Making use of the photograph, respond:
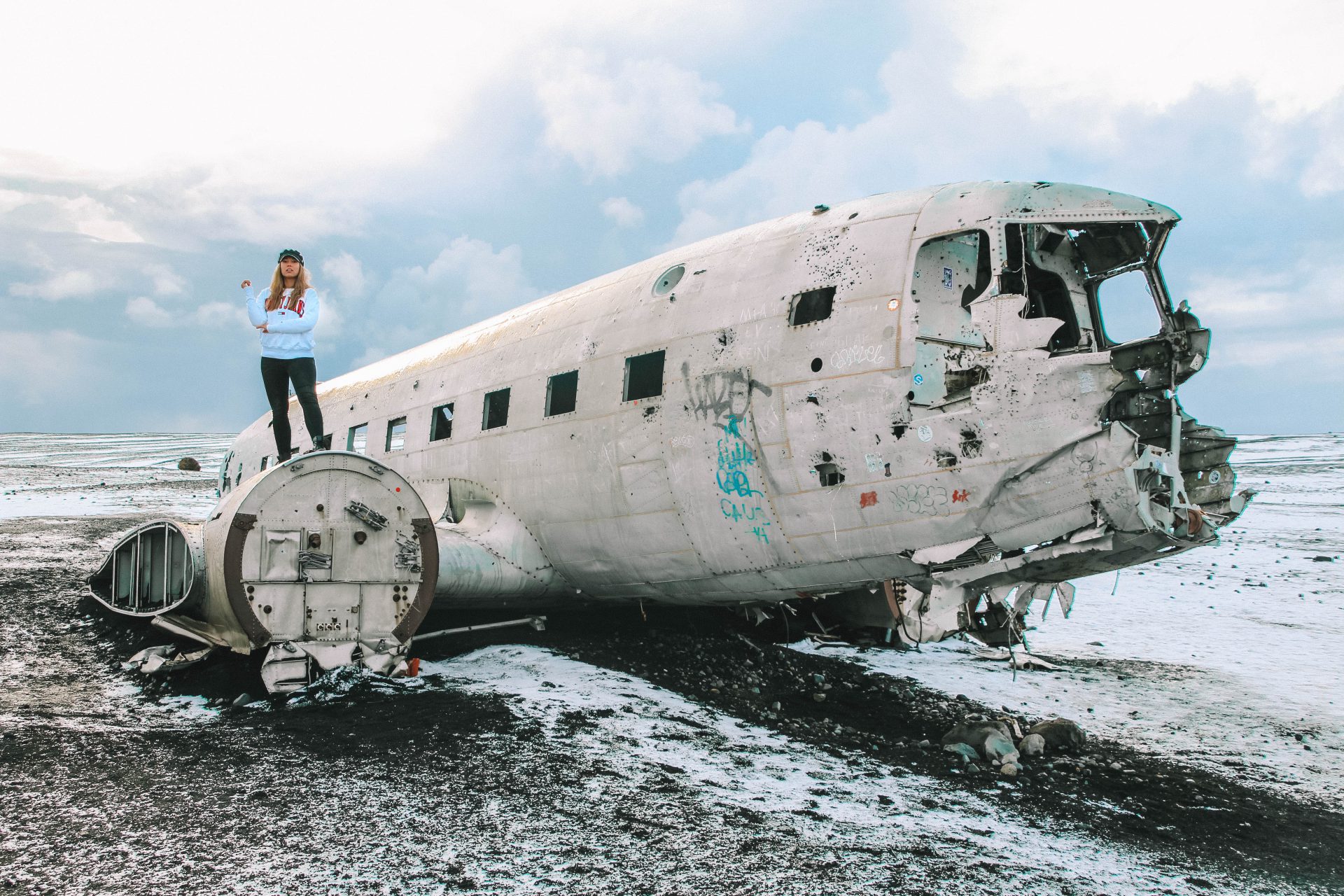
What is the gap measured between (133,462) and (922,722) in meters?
59.1

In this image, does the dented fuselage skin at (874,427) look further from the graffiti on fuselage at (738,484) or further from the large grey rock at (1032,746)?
the large grey rock at (1032,746)

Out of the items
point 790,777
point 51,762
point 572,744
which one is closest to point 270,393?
point 51,762

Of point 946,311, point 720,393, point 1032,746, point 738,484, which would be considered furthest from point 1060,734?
point 720,393

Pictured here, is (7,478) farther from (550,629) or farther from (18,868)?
(18,868)

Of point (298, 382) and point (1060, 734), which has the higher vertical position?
point (298, 382)

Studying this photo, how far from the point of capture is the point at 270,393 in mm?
9312

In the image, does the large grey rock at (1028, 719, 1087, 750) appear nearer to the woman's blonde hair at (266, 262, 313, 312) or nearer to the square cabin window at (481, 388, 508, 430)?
the square cabin window at (481, 388, 508, 430)

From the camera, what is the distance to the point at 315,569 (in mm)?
8062

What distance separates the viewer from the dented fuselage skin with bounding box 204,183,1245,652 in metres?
6.37

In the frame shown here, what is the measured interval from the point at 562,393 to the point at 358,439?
207 inches

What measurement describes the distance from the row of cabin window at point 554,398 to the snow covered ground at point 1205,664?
4.73 meters

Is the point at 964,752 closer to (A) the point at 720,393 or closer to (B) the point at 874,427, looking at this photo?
(B) the point at 874,427

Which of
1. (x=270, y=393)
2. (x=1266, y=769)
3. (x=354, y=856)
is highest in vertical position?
(x=270, y=393)

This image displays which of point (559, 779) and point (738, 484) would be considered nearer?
point (559, 779)
